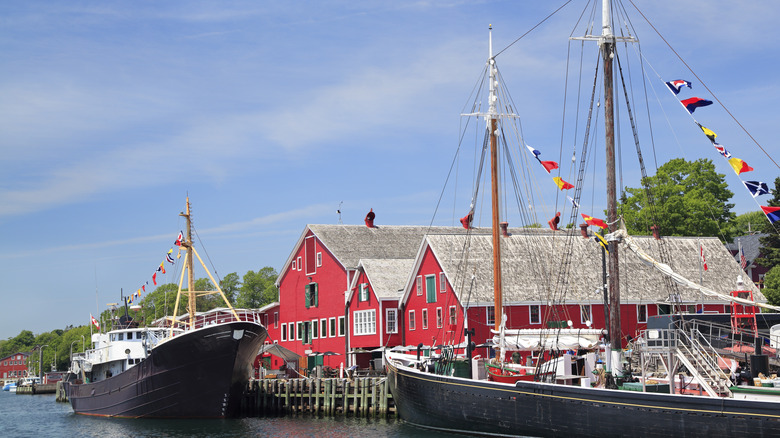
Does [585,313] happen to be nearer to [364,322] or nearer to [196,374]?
[364,322]

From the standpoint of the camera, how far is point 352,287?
5703 centimetres

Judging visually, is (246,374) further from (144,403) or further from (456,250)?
(456,250)

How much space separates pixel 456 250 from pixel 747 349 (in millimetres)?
22416

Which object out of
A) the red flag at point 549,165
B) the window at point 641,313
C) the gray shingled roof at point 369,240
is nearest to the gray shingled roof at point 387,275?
the gray shingled roof at point 369,240

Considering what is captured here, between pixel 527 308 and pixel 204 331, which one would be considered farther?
pixel 527 308

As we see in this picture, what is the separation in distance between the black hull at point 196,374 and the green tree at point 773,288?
110 ft

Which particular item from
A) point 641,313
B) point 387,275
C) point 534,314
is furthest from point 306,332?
point 641,313

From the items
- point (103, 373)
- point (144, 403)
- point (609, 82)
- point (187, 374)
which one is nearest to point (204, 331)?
point (187, 374)

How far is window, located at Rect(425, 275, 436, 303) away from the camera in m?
50.4

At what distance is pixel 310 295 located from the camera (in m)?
63.1

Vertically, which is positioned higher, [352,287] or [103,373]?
[352,287]

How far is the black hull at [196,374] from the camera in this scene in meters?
44.1

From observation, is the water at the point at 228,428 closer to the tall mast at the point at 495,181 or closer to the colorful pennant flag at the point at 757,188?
the tall mast at the point at 495,181

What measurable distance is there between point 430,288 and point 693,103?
1049 inches
